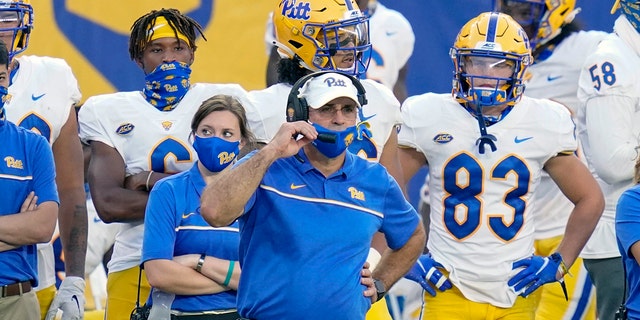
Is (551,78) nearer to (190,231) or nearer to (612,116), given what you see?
(612,116)

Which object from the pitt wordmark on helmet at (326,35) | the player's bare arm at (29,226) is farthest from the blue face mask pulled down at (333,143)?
the player's bare arm at (29,226)

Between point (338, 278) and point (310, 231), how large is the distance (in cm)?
18

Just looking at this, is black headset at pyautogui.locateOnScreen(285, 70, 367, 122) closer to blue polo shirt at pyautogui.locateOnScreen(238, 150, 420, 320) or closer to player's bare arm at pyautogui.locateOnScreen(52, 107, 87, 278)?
blue polo shirt at pyautogui.locateOnScreen(238, 150, 420, 320)

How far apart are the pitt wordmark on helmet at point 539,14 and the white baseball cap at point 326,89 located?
2879mm

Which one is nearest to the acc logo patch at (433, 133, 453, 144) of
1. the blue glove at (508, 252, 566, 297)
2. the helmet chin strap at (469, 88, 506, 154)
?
the helmet chin strap at (469, 88, 506, 154)

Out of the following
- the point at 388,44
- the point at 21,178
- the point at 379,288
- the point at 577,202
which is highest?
the point at 21,178

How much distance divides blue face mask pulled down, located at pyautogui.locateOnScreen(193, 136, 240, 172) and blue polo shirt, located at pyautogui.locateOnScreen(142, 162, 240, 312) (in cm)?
7

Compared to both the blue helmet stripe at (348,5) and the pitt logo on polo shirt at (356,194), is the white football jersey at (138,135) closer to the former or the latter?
the blue helmet stripe at (348,5)

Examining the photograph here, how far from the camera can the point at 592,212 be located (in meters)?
6.29

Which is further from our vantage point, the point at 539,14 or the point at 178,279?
the point at 539,14

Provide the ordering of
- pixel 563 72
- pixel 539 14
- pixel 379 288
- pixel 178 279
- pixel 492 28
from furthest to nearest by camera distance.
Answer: pixel 563 72 < pixel 539 14 < pixel 492 28 < pixel 178 279 < pixel 379 288

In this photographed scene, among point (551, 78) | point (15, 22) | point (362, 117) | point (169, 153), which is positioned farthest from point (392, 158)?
point (551, 78)

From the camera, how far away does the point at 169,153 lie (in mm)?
6156

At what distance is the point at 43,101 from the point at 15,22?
0.34m
